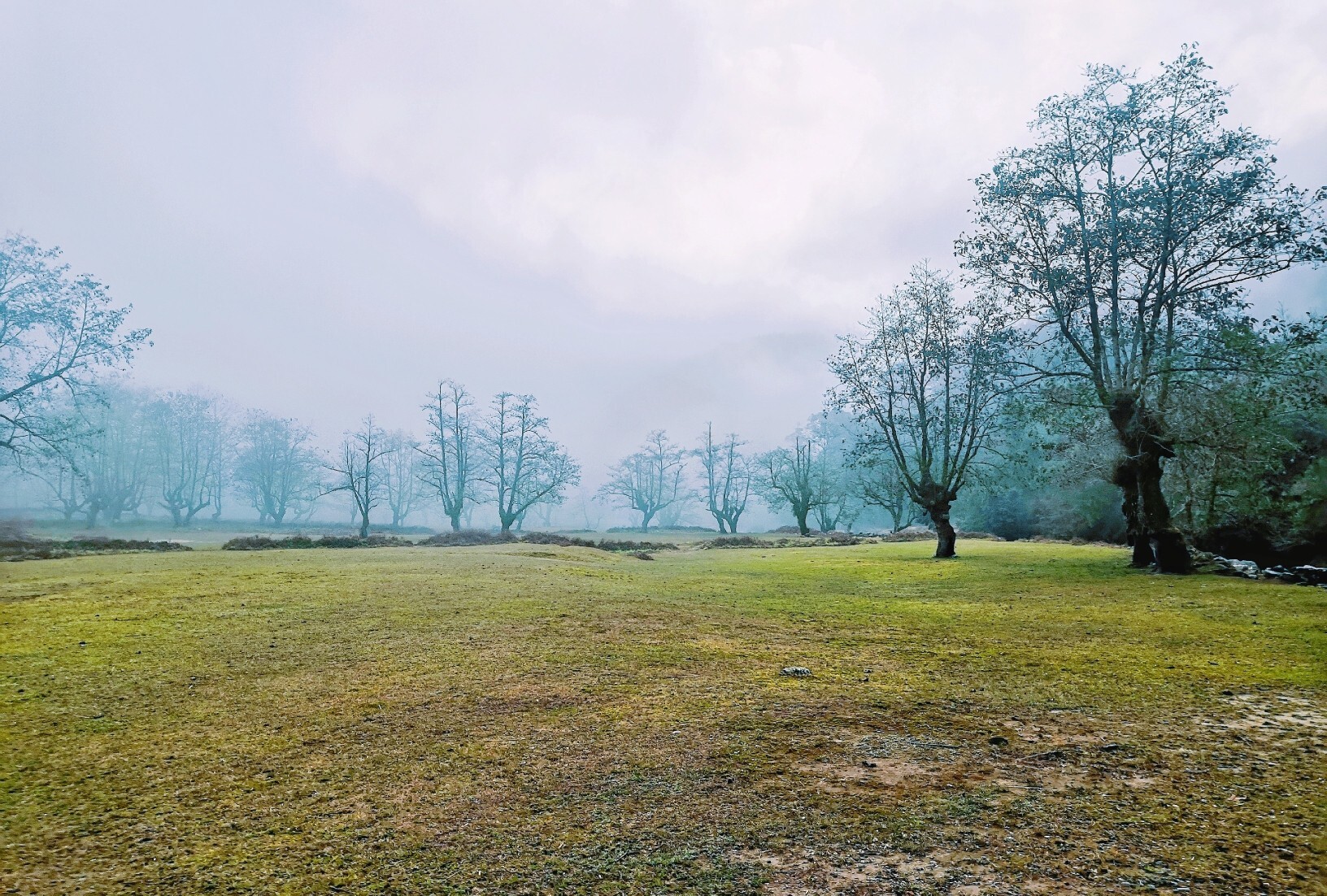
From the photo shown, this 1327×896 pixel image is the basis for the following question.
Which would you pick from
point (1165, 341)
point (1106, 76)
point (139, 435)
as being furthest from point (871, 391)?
point (139, 435)

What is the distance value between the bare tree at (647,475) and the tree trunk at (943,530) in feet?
190

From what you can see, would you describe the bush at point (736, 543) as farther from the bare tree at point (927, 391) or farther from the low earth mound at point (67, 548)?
the low earth mound at point (67, 548)

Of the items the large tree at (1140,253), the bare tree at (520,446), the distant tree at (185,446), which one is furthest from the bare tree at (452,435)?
the large tree at (1140,253)

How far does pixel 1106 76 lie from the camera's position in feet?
52.6

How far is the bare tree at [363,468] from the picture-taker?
4284 centimetres

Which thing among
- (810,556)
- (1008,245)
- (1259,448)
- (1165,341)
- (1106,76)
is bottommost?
(810,556)

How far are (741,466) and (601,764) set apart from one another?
7792cm

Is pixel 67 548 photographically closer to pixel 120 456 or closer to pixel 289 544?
pixel 289 544

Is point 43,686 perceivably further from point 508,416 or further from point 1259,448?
point 508,416

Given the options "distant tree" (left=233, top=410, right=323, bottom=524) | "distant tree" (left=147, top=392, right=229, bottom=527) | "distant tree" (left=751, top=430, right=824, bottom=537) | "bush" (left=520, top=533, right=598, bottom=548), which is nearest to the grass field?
"bush" (left=520, top=533, right=598, bottom=548)

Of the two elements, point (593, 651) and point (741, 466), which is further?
point (741, 466)

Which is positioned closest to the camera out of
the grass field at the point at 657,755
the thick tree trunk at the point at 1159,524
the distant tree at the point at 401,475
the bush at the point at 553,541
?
the grass field at the point at 657,755

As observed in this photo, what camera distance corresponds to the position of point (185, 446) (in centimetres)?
6097

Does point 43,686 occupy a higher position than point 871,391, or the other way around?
point 871,391
